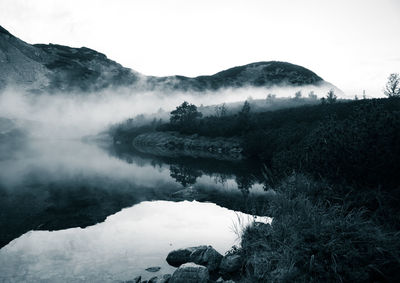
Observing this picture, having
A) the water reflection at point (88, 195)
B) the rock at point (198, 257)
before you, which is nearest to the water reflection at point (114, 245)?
the rock at point (198, 257)

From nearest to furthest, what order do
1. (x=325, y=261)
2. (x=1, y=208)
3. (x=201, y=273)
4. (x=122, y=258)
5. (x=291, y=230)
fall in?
(x=325, y=261), (x=291, y=230), (x=201, y=273), (x=122, y=258), (x=1, y=208)

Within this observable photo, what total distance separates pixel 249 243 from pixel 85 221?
12.0 m

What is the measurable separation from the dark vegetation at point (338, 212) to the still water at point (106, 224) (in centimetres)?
166

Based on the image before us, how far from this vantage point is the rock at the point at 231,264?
35.1 feet

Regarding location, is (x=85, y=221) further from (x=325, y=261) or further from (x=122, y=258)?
(x=325, y=261)

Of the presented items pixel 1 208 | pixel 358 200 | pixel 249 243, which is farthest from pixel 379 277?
pixel 1 208

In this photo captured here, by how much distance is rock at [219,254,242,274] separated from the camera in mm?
10703

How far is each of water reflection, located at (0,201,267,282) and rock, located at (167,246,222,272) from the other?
524 millimetres

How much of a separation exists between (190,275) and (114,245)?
596 centimetres

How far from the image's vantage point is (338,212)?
959cm

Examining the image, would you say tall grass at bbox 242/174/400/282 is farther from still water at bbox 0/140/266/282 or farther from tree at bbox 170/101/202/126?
tree at bbox 170/101/202/126

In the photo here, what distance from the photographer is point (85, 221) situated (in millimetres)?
18391

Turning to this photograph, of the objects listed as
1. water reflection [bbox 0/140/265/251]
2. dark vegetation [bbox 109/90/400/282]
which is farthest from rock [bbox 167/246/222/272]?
water reflection [bbox 0/140/265/251]

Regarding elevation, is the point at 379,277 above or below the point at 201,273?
above
